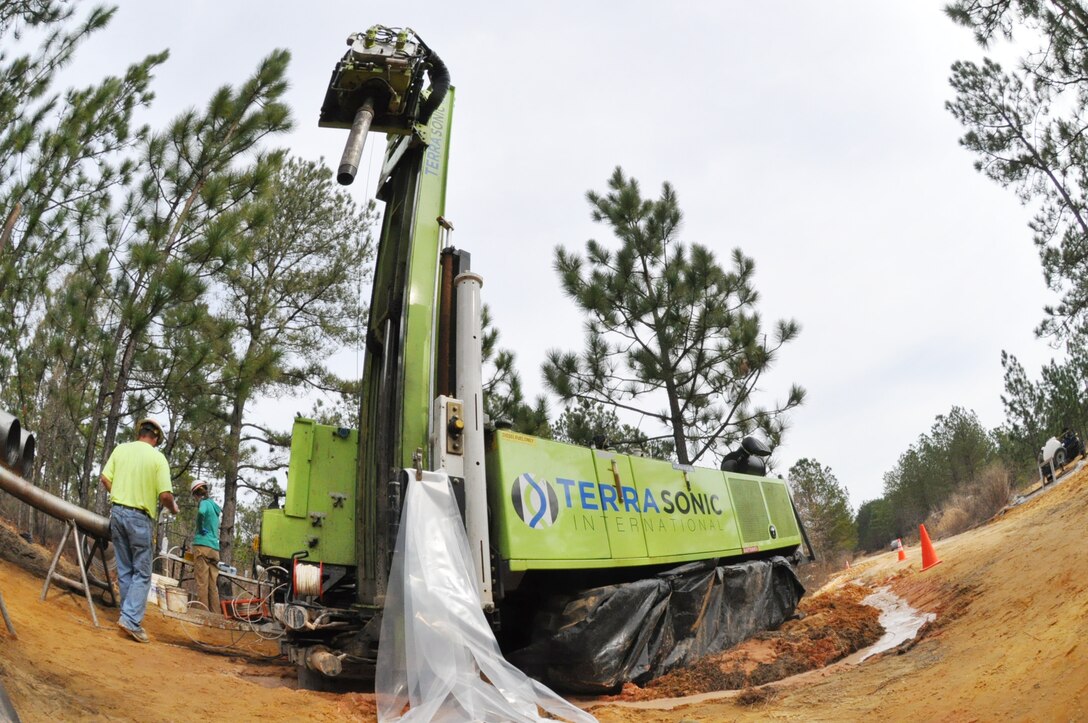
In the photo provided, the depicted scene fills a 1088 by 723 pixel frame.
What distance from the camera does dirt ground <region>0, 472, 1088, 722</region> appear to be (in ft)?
11.3

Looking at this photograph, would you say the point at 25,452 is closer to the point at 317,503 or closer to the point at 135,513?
the point at 135,513

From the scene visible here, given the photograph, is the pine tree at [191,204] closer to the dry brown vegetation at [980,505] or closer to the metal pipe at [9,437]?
the metal pipe at [9,437]

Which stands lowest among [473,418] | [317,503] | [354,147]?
[317,503]

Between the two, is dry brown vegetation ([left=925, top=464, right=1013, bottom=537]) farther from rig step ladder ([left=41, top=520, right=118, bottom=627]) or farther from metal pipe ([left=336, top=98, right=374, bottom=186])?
rig step ladder ([left=41, top=520, right=118, bottom=627])

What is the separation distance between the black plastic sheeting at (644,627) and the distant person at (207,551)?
4103 millimetres

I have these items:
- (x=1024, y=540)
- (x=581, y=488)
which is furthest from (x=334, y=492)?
(x=1024, y=540)

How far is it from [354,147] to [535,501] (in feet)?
9.56

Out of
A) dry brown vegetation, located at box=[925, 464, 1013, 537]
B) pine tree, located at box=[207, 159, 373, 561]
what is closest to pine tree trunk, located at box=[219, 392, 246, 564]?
pine tree, located at box=[207, 159, 373, 561]

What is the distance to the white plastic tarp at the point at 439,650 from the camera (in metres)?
3.89

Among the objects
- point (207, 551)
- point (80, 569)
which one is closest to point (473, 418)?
point (80, 569)

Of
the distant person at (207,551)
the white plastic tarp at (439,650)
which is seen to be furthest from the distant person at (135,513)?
the distant person at (207,551)

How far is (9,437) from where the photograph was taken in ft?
15.3

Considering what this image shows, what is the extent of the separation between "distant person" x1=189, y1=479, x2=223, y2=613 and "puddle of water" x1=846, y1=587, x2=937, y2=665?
21.5 ft

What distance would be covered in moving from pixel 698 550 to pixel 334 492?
3.48 meters
